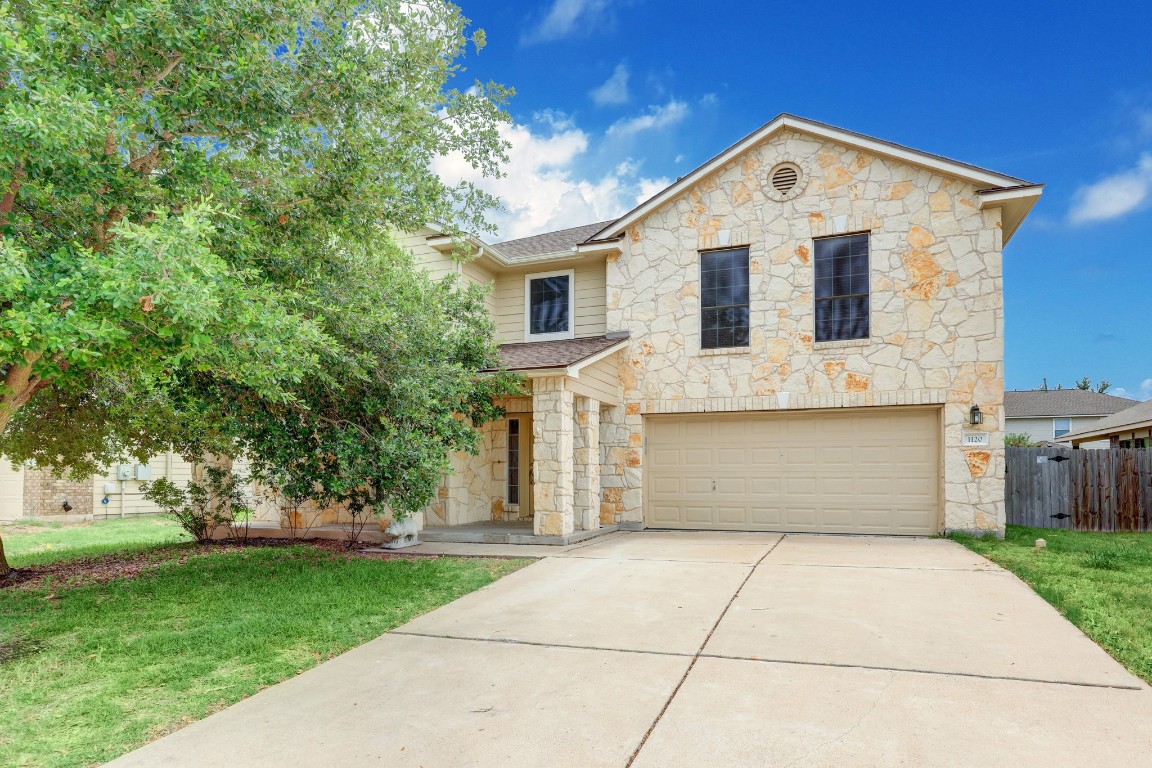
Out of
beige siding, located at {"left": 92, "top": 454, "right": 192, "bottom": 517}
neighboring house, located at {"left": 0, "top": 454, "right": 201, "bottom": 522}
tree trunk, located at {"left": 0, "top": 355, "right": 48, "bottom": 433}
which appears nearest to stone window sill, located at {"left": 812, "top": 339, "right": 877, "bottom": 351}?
tree trunk, located at {"left": 0, "top": 355, "right": 48, "bottom": 433}

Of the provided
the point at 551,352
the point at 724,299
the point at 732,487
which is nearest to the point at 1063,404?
the point at 732,487

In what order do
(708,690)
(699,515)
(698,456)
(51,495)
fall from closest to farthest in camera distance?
(708,690) → (699,515) → (698,456) → (51,495)

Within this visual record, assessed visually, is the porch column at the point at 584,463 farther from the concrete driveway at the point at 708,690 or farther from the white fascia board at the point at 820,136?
the concrete driveway at the point at 708,690

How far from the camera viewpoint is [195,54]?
485 centimetres

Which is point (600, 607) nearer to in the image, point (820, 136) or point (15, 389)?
point (15, 389)

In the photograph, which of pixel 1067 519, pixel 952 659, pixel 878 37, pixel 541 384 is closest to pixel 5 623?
pixel 541 384

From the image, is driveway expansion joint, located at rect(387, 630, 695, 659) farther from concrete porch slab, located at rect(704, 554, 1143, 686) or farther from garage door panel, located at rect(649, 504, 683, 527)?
garage door panel, located at rect(649, 504, 683, 527)

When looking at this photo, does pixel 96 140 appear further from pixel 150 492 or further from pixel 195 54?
pixel 150 492

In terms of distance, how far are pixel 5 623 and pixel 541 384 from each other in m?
6.82

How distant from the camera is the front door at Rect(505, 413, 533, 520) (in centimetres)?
1341

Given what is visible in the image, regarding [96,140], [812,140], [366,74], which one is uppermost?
[812,140]

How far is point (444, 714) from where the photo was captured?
3.78m

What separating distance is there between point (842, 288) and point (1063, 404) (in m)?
30.8

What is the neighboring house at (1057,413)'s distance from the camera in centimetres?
3281
